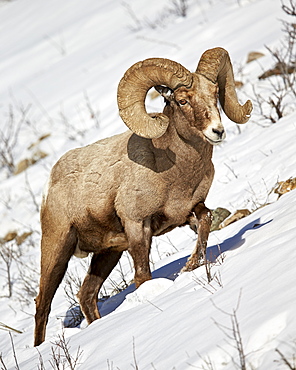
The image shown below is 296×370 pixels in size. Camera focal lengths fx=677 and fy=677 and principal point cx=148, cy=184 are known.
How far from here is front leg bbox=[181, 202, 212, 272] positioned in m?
5.46

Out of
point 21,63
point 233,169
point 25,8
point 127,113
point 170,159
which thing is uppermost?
point 25,8

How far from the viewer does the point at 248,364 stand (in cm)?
284

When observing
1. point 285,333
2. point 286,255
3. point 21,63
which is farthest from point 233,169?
point 21,63

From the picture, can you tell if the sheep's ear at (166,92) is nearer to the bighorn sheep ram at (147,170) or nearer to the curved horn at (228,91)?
the bighorn sheep ram at (147,170)

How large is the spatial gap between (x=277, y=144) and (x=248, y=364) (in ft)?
20.9

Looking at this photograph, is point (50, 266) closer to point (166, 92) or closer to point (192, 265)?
point (192, 265)

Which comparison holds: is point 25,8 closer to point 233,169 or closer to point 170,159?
point 233,169

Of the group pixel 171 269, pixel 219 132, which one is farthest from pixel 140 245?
pixel 219 132

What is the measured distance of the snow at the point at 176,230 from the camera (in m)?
3.30

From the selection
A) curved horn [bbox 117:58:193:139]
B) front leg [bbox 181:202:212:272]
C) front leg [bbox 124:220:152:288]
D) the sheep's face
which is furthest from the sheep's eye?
front leg [bbox 124:220:152:288]

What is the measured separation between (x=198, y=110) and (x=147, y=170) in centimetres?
71

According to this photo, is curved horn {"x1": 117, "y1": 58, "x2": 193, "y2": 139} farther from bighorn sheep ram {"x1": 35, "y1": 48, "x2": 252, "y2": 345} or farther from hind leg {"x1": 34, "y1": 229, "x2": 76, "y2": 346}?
hind leg {"x1": 34, "y1": 229, "x2": 76, "y2": 346}

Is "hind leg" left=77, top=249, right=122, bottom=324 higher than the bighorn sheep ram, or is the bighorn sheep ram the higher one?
the bighorn sheep ram

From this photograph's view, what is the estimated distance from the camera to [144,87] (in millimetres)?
5562
